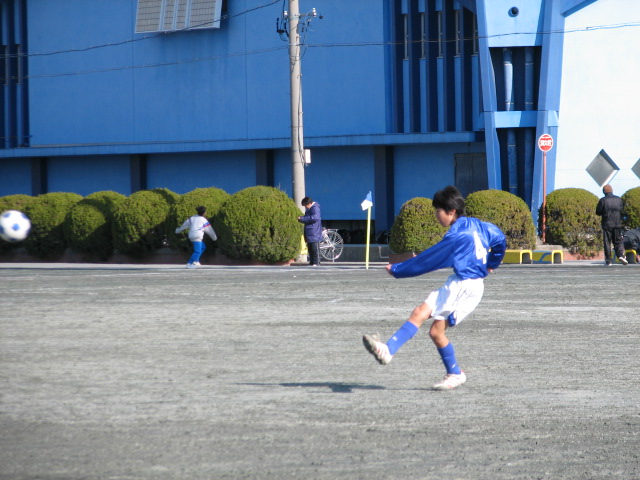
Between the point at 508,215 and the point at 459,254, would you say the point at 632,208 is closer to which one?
the point at 508,215

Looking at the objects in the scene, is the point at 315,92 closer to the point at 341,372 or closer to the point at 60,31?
the point at 60,31

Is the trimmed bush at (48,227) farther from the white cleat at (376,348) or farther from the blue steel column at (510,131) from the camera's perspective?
the white cleat at (376,348)

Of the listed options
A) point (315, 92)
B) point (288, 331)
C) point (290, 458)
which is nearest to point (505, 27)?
point (315, 92)

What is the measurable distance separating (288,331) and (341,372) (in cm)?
315

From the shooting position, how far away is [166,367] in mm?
10164

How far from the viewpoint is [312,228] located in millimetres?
27688

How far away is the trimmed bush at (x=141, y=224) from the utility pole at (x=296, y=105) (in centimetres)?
380

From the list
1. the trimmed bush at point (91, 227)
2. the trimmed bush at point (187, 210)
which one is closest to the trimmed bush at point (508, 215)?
the trimmed bush at point (187, 210)

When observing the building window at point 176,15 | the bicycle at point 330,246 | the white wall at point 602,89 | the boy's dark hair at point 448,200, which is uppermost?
the building window at point 176,15

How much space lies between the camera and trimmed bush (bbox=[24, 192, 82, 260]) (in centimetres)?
3250

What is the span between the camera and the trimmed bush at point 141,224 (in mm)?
30859

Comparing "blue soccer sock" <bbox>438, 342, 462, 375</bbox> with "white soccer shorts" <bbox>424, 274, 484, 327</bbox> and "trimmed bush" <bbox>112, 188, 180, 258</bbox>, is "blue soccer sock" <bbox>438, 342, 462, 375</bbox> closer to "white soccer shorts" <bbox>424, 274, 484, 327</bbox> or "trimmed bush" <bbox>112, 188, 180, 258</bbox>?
"white soccer shorts" <bbox>424, 274, 484, 327</bbox>

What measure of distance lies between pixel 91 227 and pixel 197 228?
4.59 meters

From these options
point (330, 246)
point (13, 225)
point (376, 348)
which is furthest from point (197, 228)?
point (376, 348)
